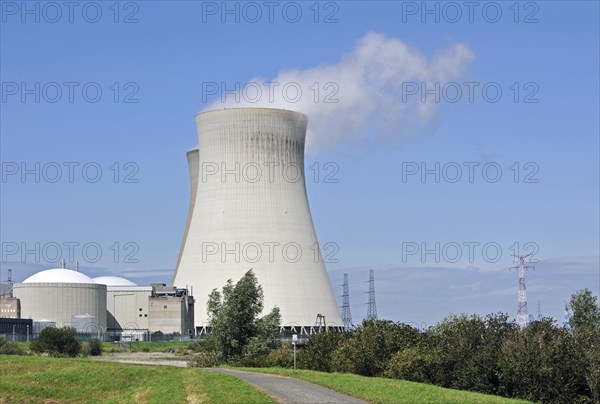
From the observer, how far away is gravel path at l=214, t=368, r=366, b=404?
18141 millimetres

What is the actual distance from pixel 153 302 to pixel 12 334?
1405 centimetres

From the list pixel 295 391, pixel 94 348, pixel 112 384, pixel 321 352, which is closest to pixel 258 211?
pixel 94 348

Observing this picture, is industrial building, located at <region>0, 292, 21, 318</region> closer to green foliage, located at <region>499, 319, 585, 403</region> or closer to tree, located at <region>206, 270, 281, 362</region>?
tree, located at <region>206, 270, 281, 362</region>

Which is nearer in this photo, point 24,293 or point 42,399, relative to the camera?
point 42,399

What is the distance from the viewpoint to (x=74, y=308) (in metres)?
73.1

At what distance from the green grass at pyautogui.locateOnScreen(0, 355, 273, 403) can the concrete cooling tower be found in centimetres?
2981

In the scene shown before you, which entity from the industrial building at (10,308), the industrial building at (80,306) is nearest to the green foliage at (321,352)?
the industrial building at (80,306)

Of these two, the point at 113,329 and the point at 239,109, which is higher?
the point at 239,109

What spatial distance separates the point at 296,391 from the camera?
1942cm

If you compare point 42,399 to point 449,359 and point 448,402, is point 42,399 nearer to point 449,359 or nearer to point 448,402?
point 448,402

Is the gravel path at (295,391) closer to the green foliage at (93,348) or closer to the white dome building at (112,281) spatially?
the green foliage at (93,348)

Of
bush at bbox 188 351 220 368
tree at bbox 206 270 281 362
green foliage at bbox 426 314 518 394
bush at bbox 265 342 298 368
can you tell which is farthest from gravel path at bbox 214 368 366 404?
tree at bbox 206 270 281 362

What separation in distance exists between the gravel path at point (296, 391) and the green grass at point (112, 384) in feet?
1.38

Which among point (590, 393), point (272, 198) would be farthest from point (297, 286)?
point (590, 393)
